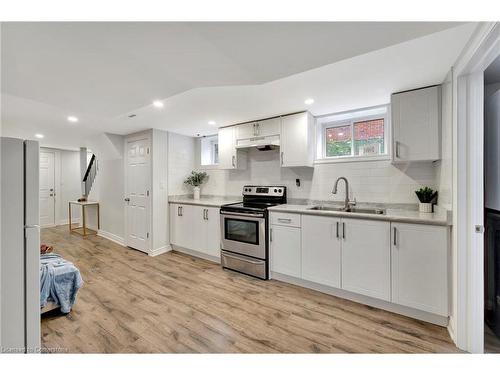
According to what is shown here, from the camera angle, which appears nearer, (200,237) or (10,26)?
(10,26)

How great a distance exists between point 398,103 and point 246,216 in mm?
2138

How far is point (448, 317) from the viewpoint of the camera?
73.4 inches

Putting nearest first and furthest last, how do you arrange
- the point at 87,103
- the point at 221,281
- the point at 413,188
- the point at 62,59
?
the point at 62,59
the point at 87,103
the point at 413,188
the point at 221,281

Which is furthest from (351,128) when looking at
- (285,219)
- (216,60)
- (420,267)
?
(216,60)

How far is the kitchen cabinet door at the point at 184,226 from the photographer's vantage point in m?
3.62

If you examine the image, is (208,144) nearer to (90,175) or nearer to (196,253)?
(196,253)

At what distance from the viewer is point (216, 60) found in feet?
4.02

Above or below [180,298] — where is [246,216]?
above

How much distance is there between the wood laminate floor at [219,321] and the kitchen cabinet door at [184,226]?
772mm

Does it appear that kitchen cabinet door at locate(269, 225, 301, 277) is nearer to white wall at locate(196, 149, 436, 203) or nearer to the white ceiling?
white wall at locate(196, 149, 436, 203)

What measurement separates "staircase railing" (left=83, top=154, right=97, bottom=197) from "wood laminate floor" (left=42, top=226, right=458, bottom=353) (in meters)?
4.08

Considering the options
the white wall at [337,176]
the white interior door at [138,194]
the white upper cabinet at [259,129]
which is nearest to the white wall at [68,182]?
the white interior door at [138,194]
